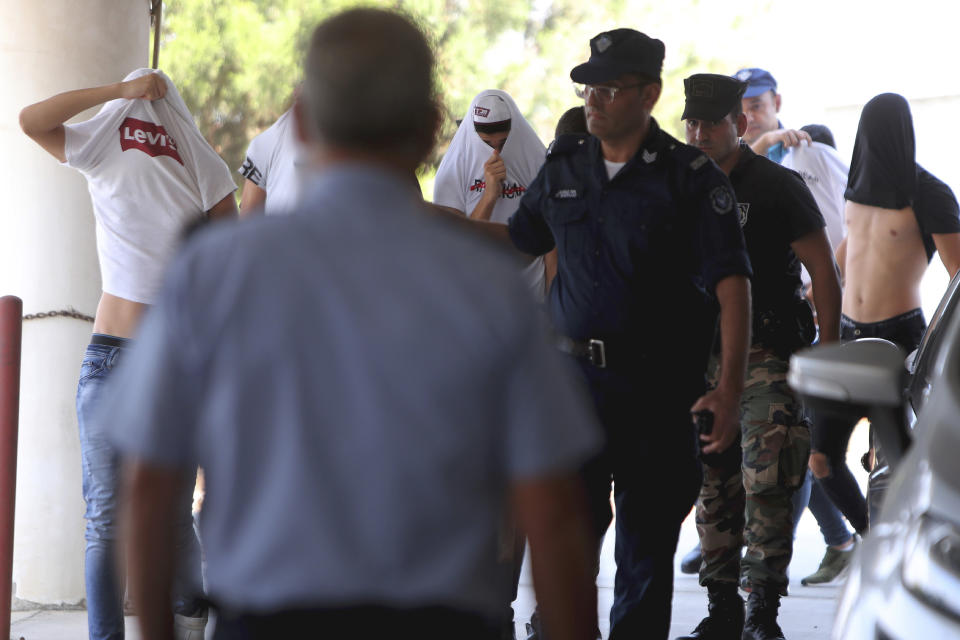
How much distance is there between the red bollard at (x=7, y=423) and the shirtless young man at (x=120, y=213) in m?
0.25

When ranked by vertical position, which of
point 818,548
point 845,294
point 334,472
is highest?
point 334,472

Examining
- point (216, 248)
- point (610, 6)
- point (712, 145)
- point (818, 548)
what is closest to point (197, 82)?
point (610, 6)

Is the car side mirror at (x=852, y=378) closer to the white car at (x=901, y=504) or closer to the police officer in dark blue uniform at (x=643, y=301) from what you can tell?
the white car at (x=901, y=504)

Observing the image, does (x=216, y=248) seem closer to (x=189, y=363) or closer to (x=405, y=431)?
(x=189, y=363)

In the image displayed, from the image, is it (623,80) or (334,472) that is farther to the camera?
(623,80)

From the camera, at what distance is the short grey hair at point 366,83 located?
141 cm

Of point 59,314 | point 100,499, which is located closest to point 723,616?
point 100,499

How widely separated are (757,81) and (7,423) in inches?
181

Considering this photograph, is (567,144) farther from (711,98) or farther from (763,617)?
(763,617)

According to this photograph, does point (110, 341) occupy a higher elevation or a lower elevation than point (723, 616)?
higher

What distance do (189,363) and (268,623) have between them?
294 millimetres

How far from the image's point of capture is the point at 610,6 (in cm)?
1862

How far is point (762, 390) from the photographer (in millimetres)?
4738

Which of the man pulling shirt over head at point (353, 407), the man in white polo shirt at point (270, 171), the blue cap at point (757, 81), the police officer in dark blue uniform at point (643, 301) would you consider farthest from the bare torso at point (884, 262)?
the man pulling shirt over head at point (353, 407)
